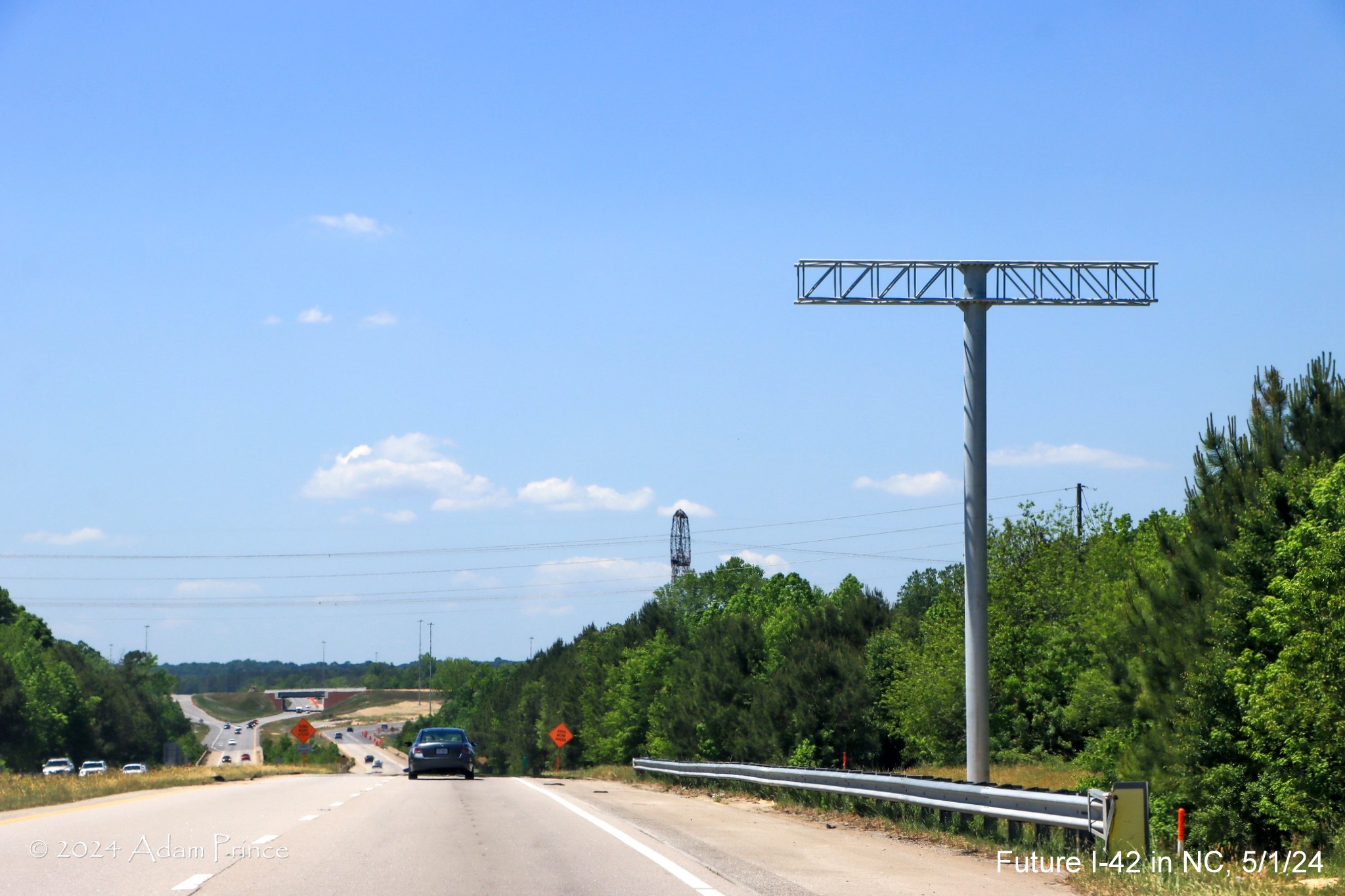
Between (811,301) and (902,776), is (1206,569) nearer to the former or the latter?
(811,301)

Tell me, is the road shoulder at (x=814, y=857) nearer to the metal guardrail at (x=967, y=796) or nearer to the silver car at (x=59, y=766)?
the metal guardrail at (x=967, y=796)

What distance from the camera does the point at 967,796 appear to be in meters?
→ 15.6

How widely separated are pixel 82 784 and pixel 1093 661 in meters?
38.4

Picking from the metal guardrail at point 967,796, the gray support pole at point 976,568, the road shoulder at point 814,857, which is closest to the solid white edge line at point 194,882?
the road shoulder at point 814,857

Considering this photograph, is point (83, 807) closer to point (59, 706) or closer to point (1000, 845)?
point (1000, 845)

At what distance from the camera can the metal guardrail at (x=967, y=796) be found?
12.5 meters

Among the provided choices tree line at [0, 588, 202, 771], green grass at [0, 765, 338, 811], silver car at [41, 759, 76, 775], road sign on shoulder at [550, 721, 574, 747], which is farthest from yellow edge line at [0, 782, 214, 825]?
tree line at [0, 588, 202, 771]

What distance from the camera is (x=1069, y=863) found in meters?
12.7

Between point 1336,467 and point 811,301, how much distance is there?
10342 mm

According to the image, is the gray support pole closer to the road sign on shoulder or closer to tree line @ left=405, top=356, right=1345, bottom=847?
tree line @ left=405, top=356, right=1345, bottom=847

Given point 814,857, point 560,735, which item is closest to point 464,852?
point 814,857

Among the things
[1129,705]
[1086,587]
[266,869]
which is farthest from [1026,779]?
[266,869]

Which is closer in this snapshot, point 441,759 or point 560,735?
point 441,759

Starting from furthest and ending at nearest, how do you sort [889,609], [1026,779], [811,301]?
[889,609] → [1026,779] → [811,301]
